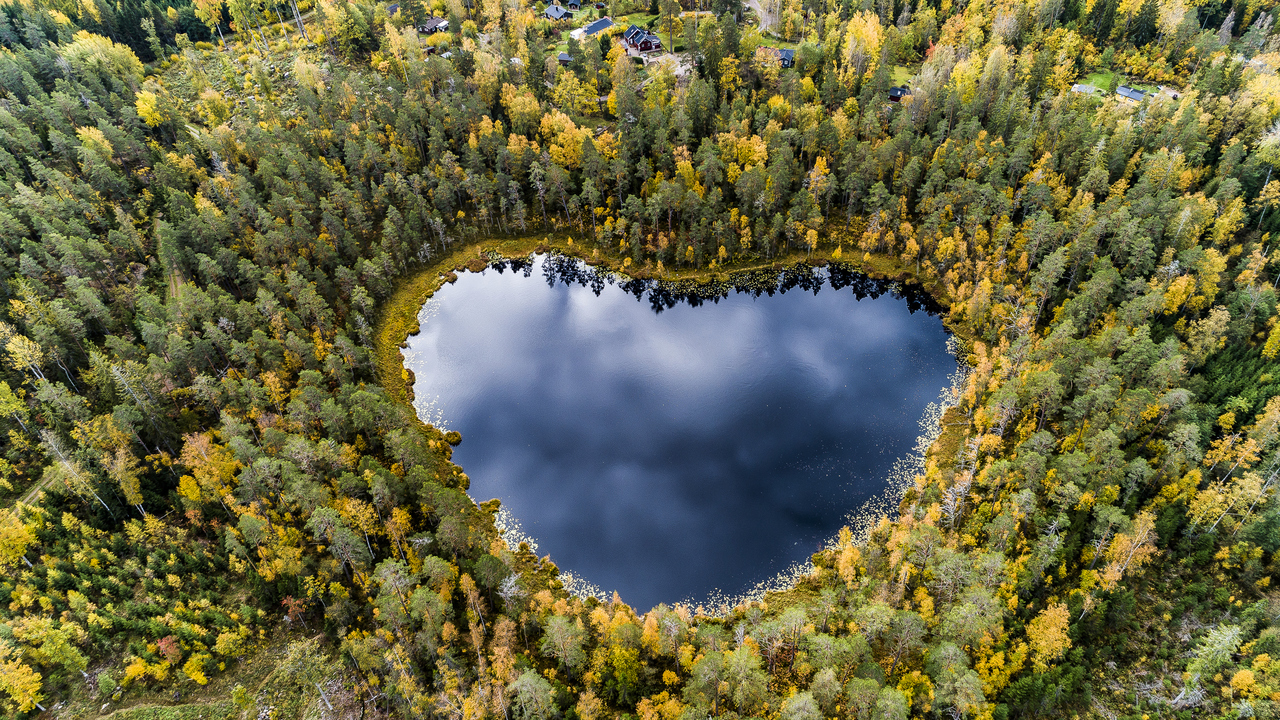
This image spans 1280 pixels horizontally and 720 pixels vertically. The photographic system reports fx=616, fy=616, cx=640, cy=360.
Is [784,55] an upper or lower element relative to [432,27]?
lower

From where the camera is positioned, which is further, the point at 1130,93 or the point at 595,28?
the point at 595,28

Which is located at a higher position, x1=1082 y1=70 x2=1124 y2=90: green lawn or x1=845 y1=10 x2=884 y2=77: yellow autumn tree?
x1=845 y1=10 x2=884 y2=77: yellow autumn tree

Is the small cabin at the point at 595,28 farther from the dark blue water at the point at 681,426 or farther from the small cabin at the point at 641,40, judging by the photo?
the dark blue water at the point at 681,426

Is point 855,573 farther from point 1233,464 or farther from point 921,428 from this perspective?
point 1233,464

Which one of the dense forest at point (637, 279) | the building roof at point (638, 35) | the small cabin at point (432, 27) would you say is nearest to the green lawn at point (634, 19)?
the building roof at point (638, 35)

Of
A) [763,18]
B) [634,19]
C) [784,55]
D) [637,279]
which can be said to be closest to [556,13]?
[634,19]

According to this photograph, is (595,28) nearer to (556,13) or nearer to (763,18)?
(556,13)

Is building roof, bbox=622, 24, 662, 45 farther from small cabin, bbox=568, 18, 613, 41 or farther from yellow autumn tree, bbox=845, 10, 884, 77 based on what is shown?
yellow autumn tree, bbox=845, 10, 884, 77

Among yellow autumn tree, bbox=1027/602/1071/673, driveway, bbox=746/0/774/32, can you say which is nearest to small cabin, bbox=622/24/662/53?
driveway, bbox=746/0/774/32

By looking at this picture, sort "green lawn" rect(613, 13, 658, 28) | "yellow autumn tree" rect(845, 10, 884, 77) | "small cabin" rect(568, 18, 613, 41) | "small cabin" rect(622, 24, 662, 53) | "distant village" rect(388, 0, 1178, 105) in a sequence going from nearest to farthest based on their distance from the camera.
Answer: "distant village" rect(388, 0, 1178, 105) → "yellow autumn tree" rect(845, 10, 884, 77) → "small cabin" rect(622, 24, 662, 53) → "small cabin" rect(568, 18, 613, 41) → "green lawn" rect(613, 13, 658, 28)
